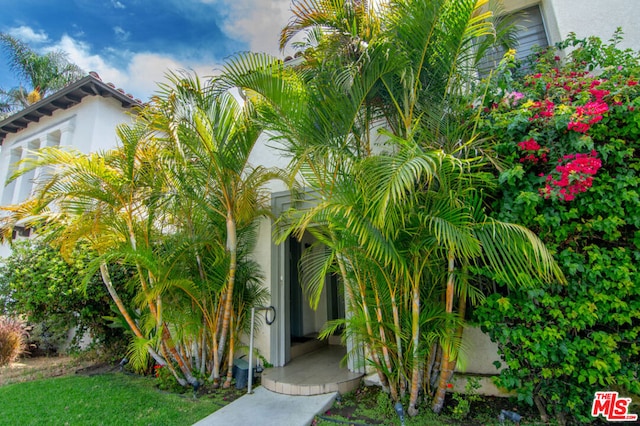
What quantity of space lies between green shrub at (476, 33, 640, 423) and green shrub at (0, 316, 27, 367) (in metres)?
10.2

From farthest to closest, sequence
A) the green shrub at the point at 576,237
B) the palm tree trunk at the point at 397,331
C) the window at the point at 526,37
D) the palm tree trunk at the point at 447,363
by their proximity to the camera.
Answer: the window at the point at 526,37 < the palm tree trunk at the point at 397,331 < the palm tree trunk at the point at 447,363 < the green shrub at the point at 576,237

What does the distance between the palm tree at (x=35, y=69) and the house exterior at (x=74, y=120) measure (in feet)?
11.4

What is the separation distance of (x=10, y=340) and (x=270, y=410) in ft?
24.4

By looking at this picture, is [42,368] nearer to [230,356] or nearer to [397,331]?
[230,356]

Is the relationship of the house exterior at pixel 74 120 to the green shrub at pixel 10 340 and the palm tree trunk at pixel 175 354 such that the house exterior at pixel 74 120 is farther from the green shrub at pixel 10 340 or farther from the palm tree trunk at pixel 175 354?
the palm tree trunk at pixel 175 354

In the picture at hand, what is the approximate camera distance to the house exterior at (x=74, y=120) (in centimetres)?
964

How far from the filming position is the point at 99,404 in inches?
177

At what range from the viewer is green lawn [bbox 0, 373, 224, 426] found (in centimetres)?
399

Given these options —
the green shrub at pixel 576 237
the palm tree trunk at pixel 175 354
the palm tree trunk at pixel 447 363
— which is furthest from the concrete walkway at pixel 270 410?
the green shrub at pixel 576 237

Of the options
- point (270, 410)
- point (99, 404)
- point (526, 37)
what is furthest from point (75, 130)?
point (526, 37)

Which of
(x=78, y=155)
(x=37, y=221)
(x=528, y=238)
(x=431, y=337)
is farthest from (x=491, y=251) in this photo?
(x=37, y=221)

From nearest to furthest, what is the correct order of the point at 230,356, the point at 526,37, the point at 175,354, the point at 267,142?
the point at 175,354 → the point at 230,356 → the point at 526,37 → the point at 267,142

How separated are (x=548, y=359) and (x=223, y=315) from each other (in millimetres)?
4597

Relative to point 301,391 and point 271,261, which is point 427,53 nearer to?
point 271,261
